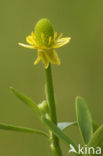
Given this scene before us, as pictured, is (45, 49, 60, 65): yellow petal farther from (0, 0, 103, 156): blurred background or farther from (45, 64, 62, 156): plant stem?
(0, 0, 103, 156): blurred background

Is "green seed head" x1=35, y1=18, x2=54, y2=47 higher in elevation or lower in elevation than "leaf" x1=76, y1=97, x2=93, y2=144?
higher

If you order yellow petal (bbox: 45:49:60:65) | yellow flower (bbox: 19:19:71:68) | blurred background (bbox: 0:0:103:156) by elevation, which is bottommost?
blurred background (bbox: 0:0:103:156)

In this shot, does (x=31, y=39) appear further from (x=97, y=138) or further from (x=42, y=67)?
(x=42, y=67)

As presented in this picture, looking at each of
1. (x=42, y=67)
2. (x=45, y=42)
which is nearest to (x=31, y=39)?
(x=45, y=42)

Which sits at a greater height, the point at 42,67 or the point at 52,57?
the point at 52,57

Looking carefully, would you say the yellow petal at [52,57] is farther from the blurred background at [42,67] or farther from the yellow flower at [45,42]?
the blurred background at [42,67]

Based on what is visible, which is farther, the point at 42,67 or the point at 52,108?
the point at 42,67

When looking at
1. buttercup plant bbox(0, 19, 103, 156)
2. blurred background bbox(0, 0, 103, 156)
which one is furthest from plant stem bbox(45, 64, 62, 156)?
blurred background bbox(0, 0, 103, 156)

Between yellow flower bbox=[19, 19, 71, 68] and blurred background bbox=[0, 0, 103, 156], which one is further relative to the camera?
blurred background bbox=[0, 0, 103, 156]
